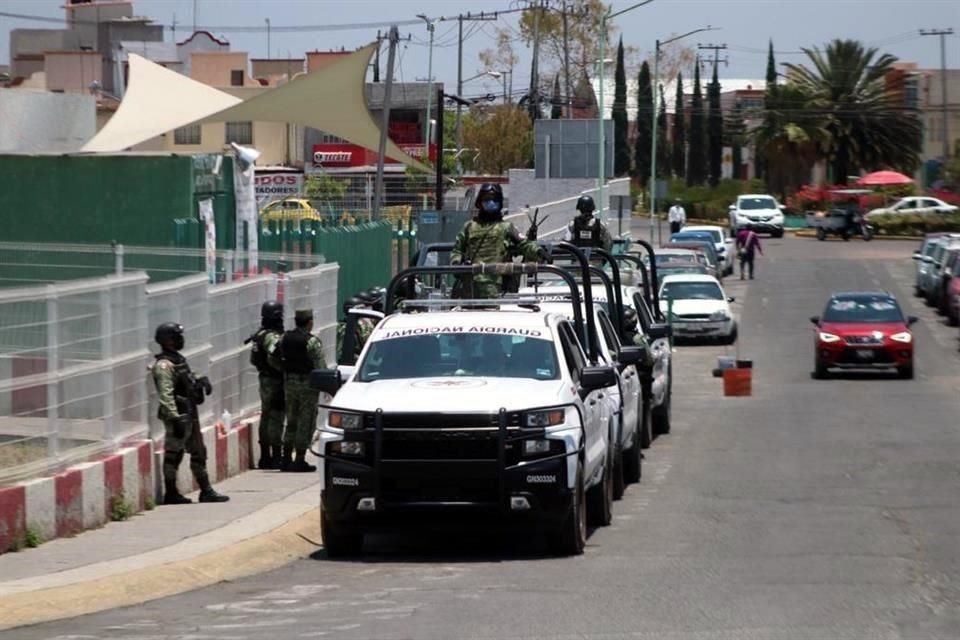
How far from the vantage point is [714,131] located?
403ft

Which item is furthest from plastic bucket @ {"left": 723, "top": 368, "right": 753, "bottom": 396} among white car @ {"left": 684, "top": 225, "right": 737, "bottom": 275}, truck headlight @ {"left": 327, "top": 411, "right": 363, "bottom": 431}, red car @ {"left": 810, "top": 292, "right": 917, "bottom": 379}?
white car @ {"left": 684, "top": 225, "right": 737, "bottom": 275}

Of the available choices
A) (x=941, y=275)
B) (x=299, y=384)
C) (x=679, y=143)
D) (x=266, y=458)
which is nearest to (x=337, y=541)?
(x=299, y=384)

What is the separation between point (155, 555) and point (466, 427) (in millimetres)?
2283

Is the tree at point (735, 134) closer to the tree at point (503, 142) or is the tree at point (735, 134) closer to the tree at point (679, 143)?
the tree at point (679, 143)

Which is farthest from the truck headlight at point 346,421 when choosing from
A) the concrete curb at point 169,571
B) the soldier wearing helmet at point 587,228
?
the soldier wearing helmet at point 587,228

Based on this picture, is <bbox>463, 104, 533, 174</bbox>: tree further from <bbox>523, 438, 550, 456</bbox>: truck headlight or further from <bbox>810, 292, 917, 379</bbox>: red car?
<bbox>523, 438, 550, 456</bbox>: truck headlight

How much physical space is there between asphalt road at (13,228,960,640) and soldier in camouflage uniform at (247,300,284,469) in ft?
12.5

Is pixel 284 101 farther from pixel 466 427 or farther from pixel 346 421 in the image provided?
pixel 466 427

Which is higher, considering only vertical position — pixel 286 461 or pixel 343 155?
pixel 343 155

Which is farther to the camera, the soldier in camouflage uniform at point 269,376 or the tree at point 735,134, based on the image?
the tree at point 735,134

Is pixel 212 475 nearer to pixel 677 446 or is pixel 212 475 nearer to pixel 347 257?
pixel 677 446

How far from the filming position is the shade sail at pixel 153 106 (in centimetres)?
3303

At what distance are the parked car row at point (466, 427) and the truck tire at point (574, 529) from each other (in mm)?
13

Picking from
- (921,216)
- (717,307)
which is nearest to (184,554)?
(717,307)
